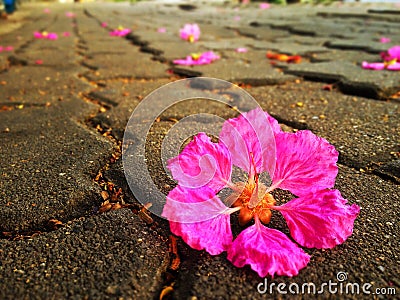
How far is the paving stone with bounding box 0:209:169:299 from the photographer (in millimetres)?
718

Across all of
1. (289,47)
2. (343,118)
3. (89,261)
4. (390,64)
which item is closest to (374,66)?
(390,64)

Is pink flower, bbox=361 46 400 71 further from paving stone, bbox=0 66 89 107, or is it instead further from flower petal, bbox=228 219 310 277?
flower petal, bbox=228 219 310 277

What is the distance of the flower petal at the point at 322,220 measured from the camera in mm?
787

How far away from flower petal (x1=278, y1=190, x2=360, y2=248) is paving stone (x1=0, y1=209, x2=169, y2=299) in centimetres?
28

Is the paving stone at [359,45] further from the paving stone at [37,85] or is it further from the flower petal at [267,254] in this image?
the flower petal at [267,254]

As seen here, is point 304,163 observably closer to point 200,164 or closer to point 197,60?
point 200,164

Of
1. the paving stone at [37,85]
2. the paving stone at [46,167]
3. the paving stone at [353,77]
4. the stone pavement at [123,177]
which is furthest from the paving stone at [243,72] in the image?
the paving stone at [46,167]

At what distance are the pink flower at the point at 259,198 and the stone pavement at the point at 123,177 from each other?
0.14ft

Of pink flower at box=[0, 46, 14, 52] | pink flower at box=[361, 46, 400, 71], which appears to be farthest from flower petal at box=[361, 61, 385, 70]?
pink flower at box=[0, 46, 14, 52]

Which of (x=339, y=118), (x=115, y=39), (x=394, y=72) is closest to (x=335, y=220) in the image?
(x=339, y=118)

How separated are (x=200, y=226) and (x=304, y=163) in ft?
0.90

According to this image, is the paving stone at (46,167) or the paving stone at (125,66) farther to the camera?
the paving stone at (125,66)

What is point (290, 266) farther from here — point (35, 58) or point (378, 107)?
point (35, 58)

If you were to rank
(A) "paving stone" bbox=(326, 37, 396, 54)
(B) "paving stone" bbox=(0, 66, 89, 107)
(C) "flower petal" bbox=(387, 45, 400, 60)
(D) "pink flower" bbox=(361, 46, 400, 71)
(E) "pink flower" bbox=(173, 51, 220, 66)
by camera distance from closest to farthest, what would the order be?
(B) "paving stone" bbox=(0, 66, 89, 107) < (D) "pink flower" bbox=(361, 46, 400, 71) < (C) "flower petal" bbox=(387, 45, 400, 60) < (E) "pink flower" bbox=(173, 51, 220, 66) < (A) "paving stone" bbox=(326, 37, 396, 54)
